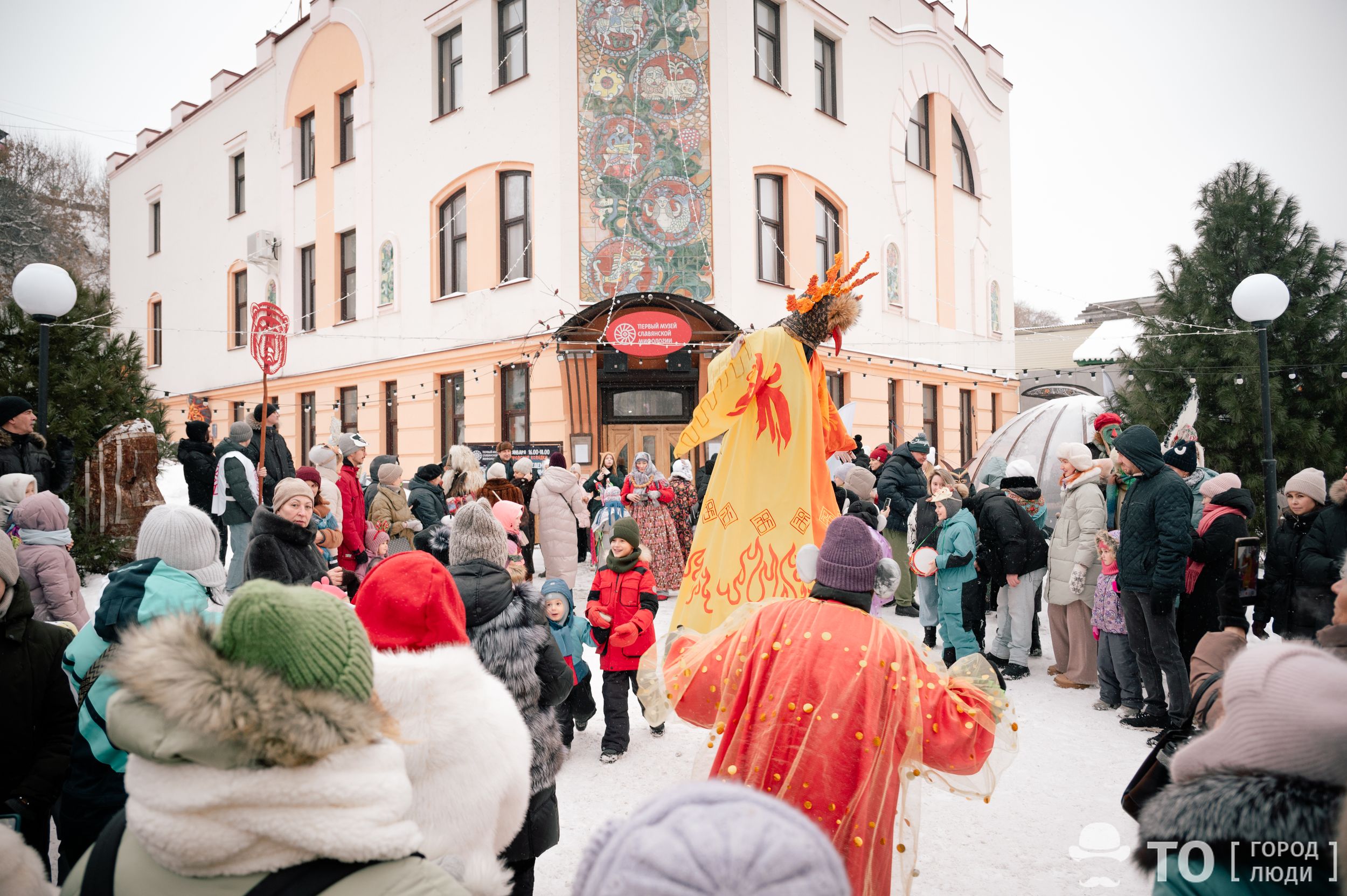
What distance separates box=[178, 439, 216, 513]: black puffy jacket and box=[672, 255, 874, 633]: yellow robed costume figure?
6.65 meters

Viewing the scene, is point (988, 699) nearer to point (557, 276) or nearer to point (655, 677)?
point (655, 677)

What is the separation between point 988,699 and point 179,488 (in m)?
19.6

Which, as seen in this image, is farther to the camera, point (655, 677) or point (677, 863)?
point (655, 677)

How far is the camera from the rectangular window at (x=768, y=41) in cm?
1445

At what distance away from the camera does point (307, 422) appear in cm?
1853

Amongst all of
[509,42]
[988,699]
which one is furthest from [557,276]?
[988,699]

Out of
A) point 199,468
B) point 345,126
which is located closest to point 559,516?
point 199,468

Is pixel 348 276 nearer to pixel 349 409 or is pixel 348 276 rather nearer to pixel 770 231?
pixel 349 409

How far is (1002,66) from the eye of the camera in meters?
21.1

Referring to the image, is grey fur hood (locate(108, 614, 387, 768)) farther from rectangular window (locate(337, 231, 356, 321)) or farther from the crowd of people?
rectangular window (locate(337, 231, 356, 321))

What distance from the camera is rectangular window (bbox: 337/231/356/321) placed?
17.4 m

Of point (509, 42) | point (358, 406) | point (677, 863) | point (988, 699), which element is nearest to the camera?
point (677, 863)

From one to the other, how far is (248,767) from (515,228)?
45.9 ft

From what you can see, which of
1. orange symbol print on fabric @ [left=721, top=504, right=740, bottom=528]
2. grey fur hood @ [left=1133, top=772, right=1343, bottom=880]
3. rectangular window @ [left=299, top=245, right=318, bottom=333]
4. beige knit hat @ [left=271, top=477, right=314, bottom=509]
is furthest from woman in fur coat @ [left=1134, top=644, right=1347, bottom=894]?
rectangular window @ [left=299, top=245, right=318, bottom=333]
